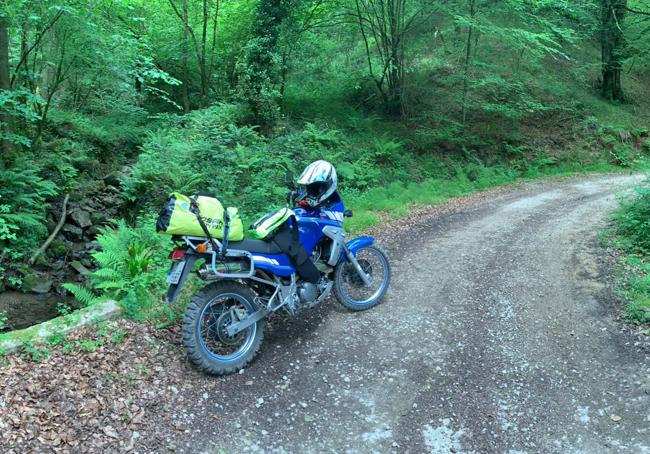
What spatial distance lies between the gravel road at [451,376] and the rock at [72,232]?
6.78 m

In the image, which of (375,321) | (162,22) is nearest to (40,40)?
(162,22)

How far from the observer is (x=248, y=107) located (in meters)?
13.5

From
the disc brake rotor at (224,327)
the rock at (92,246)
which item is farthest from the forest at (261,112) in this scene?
the disc brake rotor at (224,327)

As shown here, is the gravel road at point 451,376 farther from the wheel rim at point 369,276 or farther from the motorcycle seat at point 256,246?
the motorcycle seat at point 256,246

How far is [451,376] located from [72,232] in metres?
8.81

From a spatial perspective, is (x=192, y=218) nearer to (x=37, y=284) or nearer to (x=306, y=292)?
(x=306, y=292)

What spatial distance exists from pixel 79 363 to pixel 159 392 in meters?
0.74

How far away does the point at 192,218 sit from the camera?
4012 millimetres

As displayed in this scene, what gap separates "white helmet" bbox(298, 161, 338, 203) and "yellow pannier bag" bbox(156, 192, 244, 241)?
1135 mm

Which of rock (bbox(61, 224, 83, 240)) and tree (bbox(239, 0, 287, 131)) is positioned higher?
tree (bbox(239, 0, 287, 131))

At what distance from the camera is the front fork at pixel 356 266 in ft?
18.2

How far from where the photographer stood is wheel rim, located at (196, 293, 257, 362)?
426 cm

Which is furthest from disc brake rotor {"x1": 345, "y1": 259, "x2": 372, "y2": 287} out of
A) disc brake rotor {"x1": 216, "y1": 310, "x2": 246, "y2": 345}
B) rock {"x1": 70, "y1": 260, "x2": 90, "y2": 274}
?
rock {"x1": 70, "y1": 260, "x2": 90, "y2": 274}

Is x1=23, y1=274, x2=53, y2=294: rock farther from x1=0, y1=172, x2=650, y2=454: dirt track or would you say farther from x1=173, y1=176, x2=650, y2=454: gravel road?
x1=173, y1=176, x2=650, y2=454: gravel road
